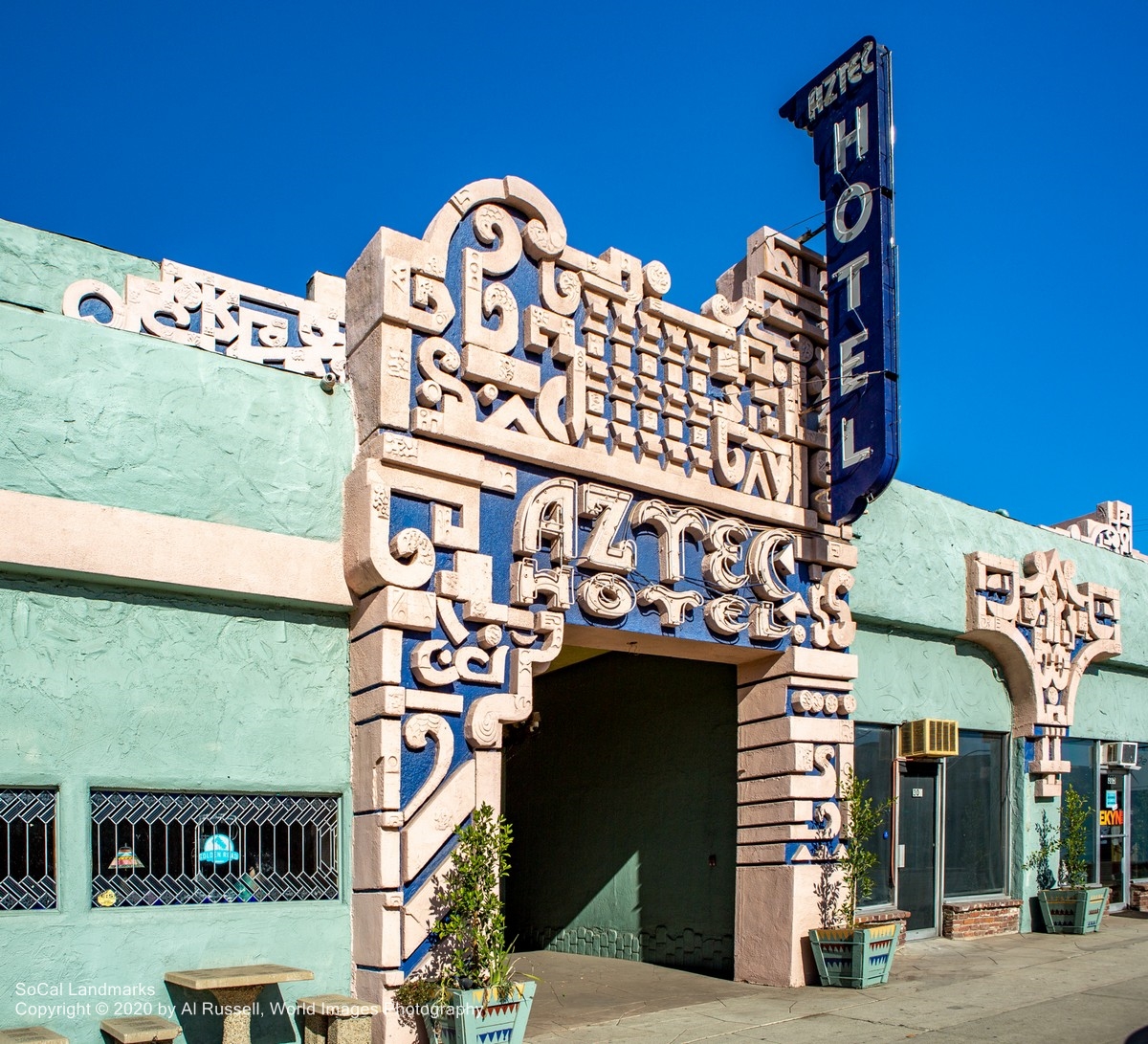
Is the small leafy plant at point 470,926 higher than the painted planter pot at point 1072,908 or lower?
higher

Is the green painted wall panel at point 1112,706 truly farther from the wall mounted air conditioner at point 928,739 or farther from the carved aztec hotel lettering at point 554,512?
the carved aztec hotel lettering at point 554,512

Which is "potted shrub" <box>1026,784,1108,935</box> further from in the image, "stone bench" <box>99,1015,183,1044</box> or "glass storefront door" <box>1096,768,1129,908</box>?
"stone bench" <box>99,1015,183,1044</box>

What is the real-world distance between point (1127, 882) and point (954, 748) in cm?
483

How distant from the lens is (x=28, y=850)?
727 cm

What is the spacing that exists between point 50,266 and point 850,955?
877 cm

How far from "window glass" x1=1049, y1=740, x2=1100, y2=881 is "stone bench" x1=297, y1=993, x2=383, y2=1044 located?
34.5 ft

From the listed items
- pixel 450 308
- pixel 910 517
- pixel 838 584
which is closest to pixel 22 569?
pixel 450 308

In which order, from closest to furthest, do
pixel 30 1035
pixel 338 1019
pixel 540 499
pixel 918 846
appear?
pixel 30 1035 → pixel 338 1019 → pixel 540 499 → pixel 918 846

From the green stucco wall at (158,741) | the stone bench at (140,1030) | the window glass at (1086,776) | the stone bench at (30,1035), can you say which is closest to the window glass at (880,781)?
the window glass at (1086,776)

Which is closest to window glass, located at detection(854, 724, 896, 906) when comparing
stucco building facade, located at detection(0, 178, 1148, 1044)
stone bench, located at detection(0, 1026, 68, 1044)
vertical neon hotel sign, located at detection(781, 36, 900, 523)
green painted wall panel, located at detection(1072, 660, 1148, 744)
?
stucco building facade, located at detection(0, 178, 1148, 1044)

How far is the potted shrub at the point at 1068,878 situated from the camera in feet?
45.7

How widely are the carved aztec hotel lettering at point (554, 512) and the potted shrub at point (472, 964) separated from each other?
16 cm

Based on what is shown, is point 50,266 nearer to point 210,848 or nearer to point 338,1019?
point 210,848

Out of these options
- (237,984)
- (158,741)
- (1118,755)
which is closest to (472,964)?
(237,984)
